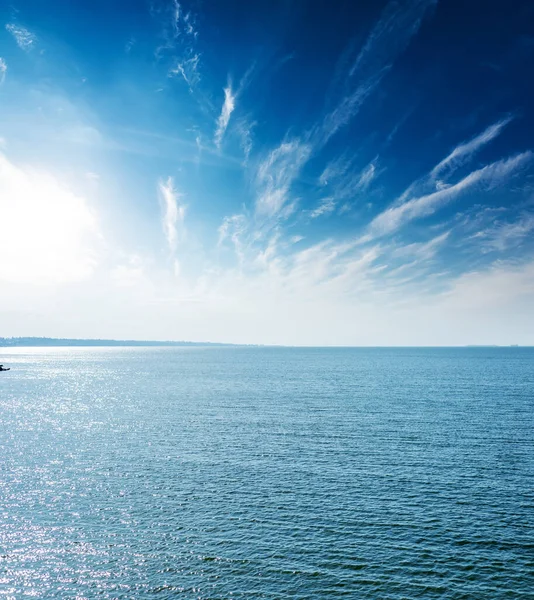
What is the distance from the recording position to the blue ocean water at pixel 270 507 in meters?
30.8

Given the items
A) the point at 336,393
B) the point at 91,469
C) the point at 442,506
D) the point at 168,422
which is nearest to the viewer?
the point at 442,506

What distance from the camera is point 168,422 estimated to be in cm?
8344

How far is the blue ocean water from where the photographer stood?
30.8 meters

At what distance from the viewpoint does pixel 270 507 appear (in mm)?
41750

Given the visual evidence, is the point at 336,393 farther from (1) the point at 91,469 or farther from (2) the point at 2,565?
(2) the point at 2,565

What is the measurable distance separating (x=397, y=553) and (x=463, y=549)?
230 inches

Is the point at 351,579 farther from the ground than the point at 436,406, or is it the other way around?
the point at 436,406

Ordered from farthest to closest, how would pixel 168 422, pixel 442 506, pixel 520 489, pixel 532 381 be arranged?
1. pixel 532 381
2. pixel 168 422
3. pixel 520 489
4. pixel 442 506

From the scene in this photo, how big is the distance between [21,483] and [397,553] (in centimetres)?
4376

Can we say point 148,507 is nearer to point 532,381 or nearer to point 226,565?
point 226,565

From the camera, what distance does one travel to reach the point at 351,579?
30.8 metres

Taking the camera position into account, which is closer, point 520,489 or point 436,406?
point 520,489

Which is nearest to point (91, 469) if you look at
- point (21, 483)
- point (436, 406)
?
point (21, 483)

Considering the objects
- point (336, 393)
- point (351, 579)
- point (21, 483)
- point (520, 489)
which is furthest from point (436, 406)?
point (21, 483)
